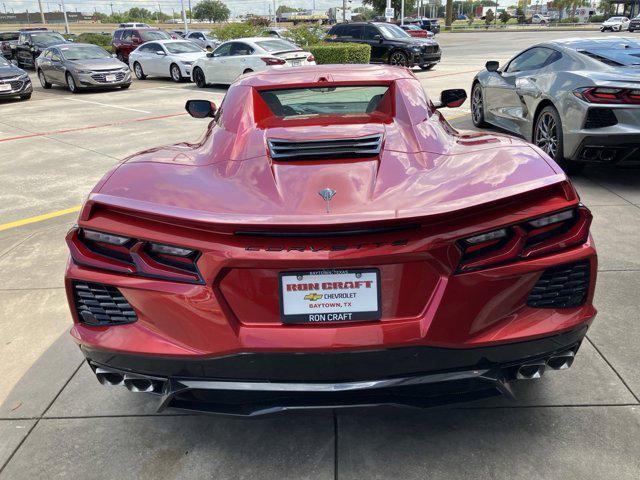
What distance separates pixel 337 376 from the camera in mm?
Result: 2020

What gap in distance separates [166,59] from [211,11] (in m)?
108

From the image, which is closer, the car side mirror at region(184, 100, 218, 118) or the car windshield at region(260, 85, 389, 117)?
the car windshield at region(260, 85, 389, 117)

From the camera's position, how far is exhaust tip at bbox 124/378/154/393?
7.36 ft

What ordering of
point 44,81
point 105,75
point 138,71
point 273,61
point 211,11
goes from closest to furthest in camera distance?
point 273,61, point 105,75, point 44,81, point 138,71, point 211,11

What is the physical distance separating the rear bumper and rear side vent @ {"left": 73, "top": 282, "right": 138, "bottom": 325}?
0.13 meters

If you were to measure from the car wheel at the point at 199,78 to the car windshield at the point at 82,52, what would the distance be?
2.98 metres

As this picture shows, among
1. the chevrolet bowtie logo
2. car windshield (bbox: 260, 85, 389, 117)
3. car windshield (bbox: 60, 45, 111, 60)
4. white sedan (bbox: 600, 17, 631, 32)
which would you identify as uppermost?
car windshield (bbox: 260, 85, 389, 117)

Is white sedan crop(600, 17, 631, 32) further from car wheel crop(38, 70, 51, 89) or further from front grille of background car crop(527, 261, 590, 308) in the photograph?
front grille of background car crop(527, 261, 590, 308)

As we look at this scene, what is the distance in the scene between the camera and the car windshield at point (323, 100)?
340 centimetres

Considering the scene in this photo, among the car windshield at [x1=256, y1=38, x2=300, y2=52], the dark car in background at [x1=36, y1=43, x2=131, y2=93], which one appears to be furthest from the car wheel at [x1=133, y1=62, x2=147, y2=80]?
the car windshield at [x1=256, y1=38, x2=300, y2=52]

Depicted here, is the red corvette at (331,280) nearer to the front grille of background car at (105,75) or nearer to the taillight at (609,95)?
the taillight at (609,95)

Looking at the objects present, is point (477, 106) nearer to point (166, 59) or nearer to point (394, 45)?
point (394, 45)

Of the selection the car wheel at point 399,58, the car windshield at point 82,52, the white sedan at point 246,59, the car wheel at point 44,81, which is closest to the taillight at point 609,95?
the white sedan at point 246,59

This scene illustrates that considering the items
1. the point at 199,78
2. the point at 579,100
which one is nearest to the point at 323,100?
the point at 579,100
